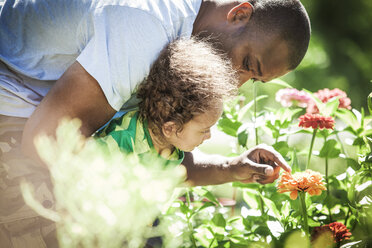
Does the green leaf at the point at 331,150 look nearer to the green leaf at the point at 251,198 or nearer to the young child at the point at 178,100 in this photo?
the green leaf at the point at 251,198

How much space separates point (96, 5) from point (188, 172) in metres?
0.65

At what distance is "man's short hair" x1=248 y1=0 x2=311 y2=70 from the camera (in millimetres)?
1297

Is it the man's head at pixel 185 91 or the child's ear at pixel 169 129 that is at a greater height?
the man's head at pixel 185 91

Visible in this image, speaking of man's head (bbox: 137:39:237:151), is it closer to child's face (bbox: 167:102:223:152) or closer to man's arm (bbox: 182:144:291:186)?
child's face (bbox: 167:102:223:152)

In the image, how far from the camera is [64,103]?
1062 millimetres

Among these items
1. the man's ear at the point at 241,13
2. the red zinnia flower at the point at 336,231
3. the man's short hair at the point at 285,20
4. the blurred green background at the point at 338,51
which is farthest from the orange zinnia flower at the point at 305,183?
the blurred green background at the point at 338,51

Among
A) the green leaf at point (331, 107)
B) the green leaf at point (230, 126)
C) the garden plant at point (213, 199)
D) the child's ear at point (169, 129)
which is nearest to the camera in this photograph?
the garden plant at point (213, 199)

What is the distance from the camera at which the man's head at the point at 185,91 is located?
3.86ft

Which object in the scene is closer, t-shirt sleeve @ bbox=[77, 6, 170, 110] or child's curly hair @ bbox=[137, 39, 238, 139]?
t-shirt sleeve @ bbox=[77, 6, 170, 110]

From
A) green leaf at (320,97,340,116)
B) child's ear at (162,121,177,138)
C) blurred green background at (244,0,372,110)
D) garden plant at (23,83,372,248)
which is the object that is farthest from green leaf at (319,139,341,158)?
blurred green background at (244,0,372,110)

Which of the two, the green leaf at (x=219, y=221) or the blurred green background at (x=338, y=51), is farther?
the blurred green background at (x=338, y=51)

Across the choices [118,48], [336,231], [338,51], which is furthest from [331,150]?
[338,51]

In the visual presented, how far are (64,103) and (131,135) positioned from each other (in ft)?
0.82

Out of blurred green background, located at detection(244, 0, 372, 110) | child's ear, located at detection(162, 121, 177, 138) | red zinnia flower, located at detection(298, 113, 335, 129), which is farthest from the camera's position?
blurred green background, located at detection(244, 0, 372, 110)
